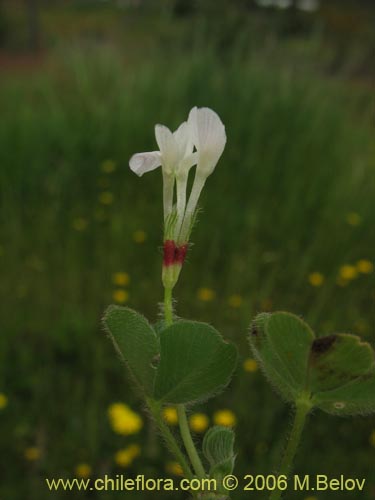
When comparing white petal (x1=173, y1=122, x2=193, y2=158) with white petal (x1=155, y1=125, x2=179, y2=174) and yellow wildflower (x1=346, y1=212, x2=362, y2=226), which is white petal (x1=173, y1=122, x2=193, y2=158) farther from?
yellow wildflower (x1=346, y1=212, x2=362, y2=226)

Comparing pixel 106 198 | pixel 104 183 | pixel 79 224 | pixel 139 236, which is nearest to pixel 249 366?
pixel 139 236

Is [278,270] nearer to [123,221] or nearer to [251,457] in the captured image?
[123,221]

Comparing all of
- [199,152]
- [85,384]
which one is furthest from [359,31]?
[199,152]

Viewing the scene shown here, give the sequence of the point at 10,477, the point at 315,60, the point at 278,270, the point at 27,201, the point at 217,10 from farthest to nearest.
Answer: the point at 217,10 < the point at 315,60 < the point at 27,201 < the point at 278,270 < the point at 10,477

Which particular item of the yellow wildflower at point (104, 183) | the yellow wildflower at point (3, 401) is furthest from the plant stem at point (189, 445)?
the yellow wildflower at point (104, 183)

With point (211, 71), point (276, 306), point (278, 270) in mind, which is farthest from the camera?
point (211, 71)

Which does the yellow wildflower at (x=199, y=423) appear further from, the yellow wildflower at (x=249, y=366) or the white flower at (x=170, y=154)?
the white flower at (x=170, y=154)

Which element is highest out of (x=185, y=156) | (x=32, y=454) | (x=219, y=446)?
(x=185, y=156)

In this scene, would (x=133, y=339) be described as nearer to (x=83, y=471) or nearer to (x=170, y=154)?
(x=170, y=154)
